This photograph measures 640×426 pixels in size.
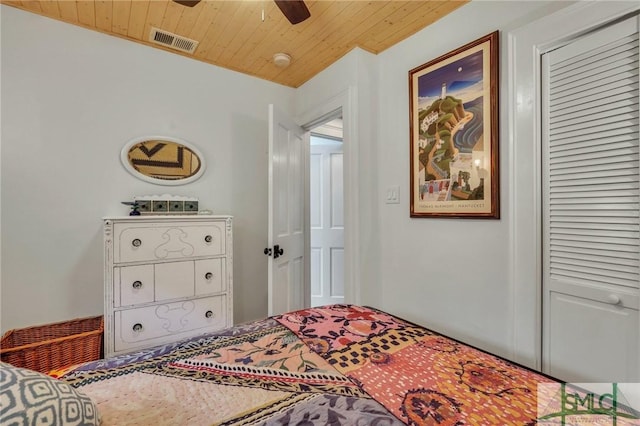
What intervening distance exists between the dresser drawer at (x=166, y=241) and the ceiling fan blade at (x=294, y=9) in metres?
1.41

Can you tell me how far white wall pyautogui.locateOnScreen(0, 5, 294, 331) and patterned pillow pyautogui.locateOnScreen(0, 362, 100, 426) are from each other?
72.5 inches

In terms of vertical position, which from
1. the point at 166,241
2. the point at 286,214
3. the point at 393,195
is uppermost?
the point at 393,195

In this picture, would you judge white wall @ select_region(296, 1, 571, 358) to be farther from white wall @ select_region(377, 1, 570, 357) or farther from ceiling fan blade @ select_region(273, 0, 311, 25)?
ceiling fan blade @ select_region(273, 0, 311, 25)

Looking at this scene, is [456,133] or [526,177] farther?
[456,133]

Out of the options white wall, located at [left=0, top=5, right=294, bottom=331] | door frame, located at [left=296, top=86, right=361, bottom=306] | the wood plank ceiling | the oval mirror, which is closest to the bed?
door frame, located at [left=296, top=86, right=361, bottom=306]

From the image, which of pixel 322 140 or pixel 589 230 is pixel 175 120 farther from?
pixel 589 230

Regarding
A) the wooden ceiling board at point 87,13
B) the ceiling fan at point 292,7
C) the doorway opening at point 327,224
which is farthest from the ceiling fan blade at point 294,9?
the doorway opening at point 327,224

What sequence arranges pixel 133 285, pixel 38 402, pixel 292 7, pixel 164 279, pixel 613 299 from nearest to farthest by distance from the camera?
pixel 38 402 → pixel 613 299 → pixel 292 7 → pixel 133 285 → pixel 164 279

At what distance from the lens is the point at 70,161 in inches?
78.8

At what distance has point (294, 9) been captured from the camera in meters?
1.47

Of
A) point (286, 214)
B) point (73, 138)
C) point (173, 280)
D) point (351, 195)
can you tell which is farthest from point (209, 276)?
point (73, 138)

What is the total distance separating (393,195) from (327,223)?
1.59 m

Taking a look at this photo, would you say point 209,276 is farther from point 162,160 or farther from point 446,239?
point 446,239

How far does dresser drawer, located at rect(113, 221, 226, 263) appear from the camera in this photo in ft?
5.96
